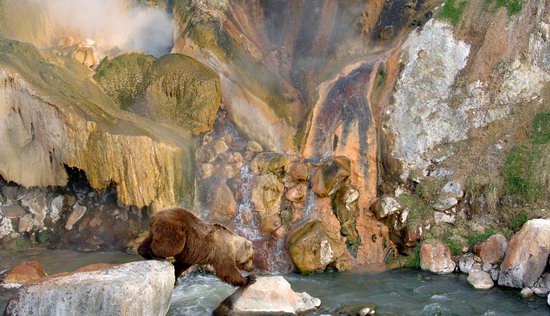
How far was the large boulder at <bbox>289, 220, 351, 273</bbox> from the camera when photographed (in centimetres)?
1127

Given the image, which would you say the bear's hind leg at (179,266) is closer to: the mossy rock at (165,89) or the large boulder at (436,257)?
the large boulder at (436,257)

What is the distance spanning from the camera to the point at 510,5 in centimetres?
1448

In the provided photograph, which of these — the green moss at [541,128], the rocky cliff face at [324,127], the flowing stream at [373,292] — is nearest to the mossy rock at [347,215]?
the rocky cliff face at [324,127]

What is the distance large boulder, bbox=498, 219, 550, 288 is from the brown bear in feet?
16.9

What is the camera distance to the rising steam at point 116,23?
15.7m

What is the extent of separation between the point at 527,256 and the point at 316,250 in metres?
4.24

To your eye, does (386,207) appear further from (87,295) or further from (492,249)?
(87,295)

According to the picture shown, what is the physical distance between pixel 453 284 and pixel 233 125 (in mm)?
7747

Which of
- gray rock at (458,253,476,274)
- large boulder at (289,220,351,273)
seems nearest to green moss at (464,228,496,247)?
gray rock at (458,253,476,274)

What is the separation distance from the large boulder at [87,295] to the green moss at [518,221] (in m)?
8.41

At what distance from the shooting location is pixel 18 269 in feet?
32.4

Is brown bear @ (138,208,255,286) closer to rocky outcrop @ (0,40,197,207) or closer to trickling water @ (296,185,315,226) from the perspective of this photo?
trickling water @ (296,185,315,226)

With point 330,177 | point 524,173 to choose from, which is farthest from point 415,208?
point 524,173

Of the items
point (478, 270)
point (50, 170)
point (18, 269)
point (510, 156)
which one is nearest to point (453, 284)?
point (478, 270)
